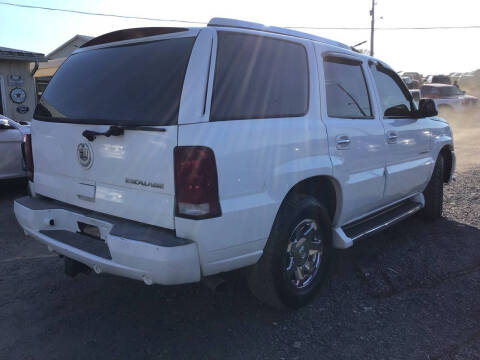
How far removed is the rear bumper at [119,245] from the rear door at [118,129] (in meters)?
0.08

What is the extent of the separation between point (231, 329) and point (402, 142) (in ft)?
8.31

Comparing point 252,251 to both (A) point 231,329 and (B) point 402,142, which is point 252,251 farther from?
(B) point 402,142

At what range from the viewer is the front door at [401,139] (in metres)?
4.16

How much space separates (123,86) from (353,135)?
1.85 m

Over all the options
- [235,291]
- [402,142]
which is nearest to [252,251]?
[235,291]

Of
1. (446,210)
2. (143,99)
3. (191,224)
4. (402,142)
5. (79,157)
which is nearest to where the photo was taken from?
(191,224)

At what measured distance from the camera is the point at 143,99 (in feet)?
8.70

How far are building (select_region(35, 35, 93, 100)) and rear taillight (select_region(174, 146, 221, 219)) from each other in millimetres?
24250

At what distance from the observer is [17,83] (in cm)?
1357

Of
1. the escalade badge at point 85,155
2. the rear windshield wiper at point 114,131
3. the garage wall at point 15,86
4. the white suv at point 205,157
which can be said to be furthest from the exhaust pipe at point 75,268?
the garage wall at point 15,86

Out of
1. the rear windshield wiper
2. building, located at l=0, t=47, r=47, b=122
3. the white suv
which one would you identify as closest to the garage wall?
building, located at l=0, t=47, r=47, b=122

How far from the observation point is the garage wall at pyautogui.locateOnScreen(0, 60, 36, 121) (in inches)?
523

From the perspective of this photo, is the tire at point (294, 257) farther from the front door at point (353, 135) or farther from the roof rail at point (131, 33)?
the roof rail at point (131, 33)

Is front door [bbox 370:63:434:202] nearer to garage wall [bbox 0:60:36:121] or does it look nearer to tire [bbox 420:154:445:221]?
tire [bbox 420:154:445:221]
